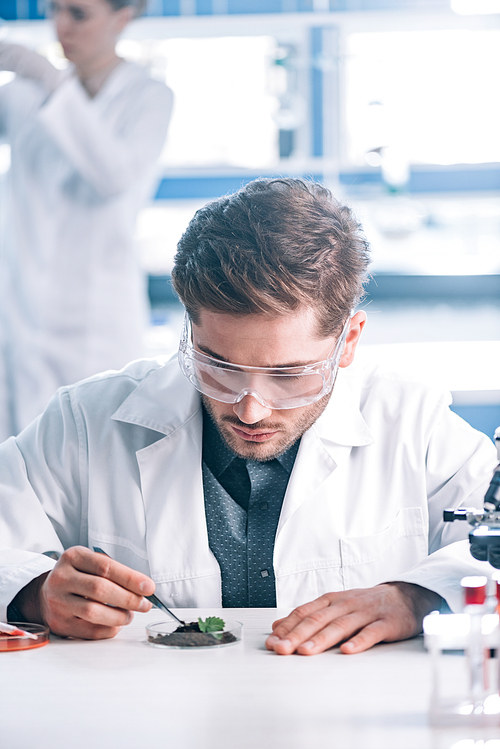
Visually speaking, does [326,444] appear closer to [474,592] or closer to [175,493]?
[175,493]

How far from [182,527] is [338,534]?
1.00 ft

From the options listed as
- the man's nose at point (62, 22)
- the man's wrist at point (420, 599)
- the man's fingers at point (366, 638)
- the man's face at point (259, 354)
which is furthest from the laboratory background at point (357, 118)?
the man's fingers at point (366, 638)

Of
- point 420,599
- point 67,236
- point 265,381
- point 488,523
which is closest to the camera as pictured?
point 488,523

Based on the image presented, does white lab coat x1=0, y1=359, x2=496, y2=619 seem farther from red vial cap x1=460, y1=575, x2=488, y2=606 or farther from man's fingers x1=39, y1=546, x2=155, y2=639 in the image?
red vial cap x1=460, y1=575, x2=488, y2=606

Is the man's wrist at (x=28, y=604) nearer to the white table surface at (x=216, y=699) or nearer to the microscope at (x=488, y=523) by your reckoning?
the white table surface at (x=216, y=699)

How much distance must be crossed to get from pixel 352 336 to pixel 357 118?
2.43 m

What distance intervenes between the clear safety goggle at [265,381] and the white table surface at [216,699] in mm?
406

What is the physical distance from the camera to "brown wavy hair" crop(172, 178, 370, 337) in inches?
57.7

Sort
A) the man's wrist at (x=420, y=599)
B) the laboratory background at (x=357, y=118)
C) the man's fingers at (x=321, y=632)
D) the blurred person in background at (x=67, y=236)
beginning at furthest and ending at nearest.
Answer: the laboratory background at (x=357, y=118), the blurred person in background at (x=67, y=236), the man's wrist at (x=420, y=599), the man's fingers at (x=321, y=632)

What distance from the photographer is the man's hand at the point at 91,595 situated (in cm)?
127

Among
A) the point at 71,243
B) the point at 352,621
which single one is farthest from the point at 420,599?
the point at 71,243

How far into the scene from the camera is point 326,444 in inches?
66.8

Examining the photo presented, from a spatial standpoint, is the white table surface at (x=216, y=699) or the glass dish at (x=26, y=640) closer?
the white table surface at (x=216, y=699)

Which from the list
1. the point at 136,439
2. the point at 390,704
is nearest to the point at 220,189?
the point at 136,439
